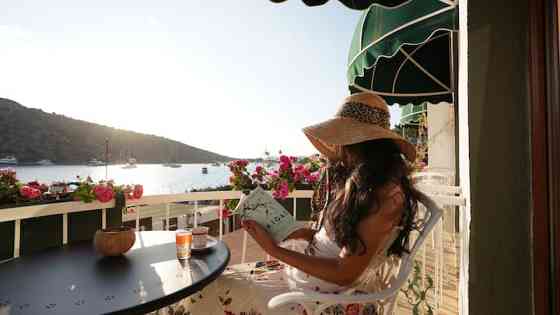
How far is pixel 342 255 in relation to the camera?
3.78 ft

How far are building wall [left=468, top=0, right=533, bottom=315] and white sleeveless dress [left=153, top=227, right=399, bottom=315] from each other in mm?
345

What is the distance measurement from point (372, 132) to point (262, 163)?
4.79 ft

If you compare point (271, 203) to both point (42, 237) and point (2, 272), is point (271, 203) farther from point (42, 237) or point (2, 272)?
point (42, 237)

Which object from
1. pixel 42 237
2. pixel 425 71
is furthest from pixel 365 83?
pixel 42 237

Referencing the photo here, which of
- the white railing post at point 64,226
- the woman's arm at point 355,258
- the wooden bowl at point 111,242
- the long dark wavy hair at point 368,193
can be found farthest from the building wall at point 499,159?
the white railing post at point 64,226

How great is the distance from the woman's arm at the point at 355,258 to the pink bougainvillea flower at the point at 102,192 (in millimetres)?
1755

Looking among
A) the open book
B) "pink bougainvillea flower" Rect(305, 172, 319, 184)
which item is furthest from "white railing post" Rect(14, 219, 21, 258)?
"pink bougainvillea flower" Rect(305, 172, 319, 184)

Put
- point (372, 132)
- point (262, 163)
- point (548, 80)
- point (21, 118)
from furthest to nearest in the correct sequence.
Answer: point (21, 118), point (262, 163), point (372, 132), point (548, 80)

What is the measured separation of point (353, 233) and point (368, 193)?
0.17 meters

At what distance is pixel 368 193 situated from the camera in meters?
1.16

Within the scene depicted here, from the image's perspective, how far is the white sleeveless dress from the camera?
121cm

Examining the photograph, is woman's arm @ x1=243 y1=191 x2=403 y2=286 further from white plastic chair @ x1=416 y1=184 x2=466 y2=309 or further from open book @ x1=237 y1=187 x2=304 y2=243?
white plastic chair @ x1=416 y1=184 x2=466 y2=309

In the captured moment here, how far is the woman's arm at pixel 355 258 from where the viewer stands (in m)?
1.10

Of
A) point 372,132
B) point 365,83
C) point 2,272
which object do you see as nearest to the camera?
point 2,272
